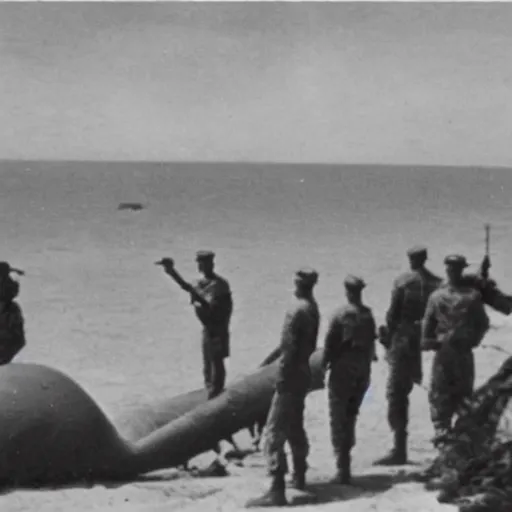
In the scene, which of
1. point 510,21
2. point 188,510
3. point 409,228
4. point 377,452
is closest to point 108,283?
point 510,21

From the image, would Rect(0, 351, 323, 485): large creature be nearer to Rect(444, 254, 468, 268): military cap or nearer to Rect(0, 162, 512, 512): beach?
Rect(0, 162, 512, 512): beach

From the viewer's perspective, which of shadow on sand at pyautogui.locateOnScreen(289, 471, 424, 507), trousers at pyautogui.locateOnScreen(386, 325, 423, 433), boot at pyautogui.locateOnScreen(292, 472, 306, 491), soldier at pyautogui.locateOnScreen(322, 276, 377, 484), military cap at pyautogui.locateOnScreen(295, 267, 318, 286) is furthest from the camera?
trousers at pyautogui.locateOnScreen(386, 325, 423, 433)

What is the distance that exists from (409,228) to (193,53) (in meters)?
33.4

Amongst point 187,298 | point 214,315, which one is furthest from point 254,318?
point 214,315

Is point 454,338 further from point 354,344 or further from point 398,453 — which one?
point 398,453

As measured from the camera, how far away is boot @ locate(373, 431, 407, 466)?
34.5 ft

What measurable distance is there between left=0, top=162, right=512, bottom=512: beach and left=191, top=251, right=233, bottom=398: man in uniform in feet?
3.05

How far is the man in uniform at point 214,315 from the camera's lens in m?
10.9

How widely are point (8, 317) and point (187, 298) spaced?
49.4ft

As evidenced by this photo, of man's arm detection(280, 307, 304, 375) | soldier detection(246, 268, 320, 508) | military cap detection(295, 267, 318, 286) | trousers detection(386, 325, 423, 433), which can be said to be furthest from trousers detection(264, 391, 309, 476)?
trousers detection(386, 325, 423, 433)

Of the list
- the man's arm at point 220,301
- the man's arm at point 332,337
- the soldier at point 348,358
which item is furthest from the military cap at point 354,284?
the man's arm at point 220,301

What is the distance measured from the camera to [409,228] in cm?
5134

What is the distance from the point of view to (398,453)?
10.5 meters

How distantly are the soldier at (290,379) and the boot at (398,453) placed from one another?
1.77 m
